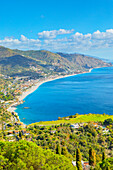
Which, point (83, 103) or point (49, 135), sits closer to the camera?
point (49, 135)

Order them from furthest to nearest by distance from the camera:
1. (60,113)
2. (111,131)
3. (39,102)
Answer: (39,102)
(60,113)
(111,131)

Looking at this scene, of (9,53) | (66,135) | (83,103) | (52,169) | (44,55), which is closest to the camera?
(52,169)

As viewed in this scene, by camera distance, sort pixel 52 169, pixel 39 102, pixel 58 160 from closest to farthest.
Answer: pixel 52 169, pixel 58 160, pixel 39 102

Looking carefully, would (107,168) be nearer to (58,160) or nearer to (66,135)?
(58,160)

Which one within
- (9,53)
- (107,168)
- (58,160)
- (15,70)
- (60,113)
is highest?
(9,53)

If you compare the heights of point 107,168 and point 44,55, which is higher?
point 44,55

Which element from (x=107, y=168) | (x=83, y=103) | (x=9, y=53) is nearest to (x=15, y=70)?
(x=9, y=53)

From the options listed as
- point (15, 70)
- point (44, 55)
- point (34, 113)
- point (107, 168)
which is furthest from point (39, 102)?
point (44, 55)

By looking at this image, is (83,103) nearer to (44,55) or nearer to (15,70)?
(15,70)

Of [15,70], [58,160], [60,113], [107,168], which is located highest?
[15,70]
